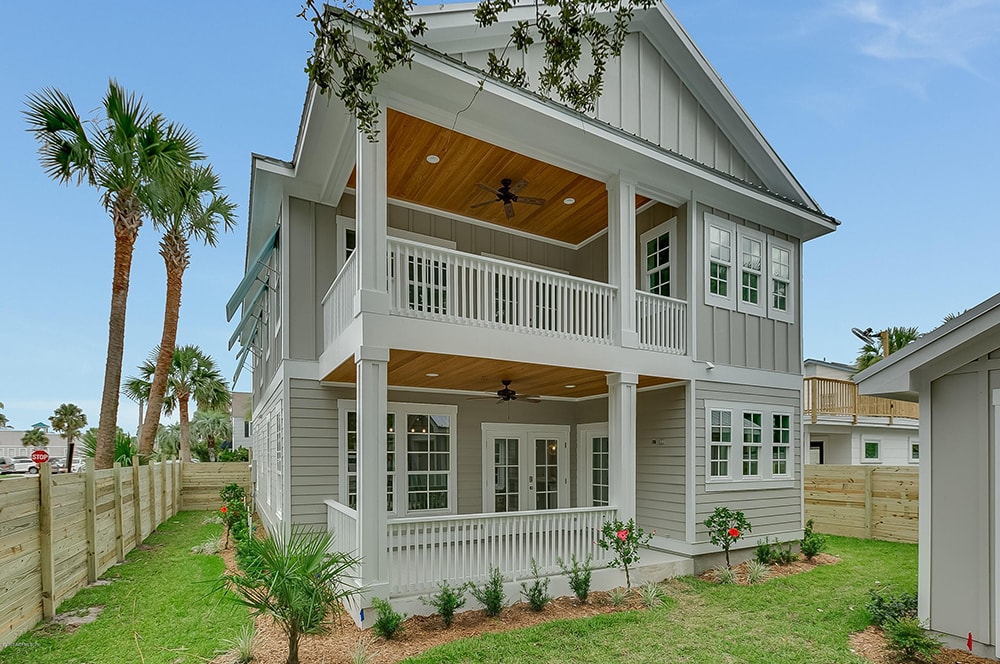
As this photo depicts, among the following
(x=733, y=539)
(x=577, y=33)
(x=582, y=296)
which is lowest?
(x=733, y=539)

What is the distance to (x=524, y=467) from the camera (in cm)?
1155

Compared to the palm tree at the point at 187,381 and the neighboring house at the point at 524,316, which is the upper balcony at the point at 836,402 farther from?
the palm tree at the point at 187,381

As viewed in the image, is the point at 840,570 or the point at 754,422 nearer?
the point at 840,570

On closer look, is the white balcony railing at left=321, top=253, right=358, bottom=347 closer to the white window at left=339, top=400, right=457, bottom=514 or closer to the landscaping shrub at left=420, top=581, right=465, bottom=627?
the white window at left=339, top=400, right=457, bottom=514

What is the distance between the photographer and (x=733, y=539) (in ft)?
30.3

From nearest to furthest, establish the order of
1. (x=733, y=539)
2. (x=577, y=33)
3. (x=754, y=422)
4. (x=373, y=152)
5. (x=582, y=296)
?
(x=577, y=33) < (x=373, y=152) < (x=582, y=296) < (x=733, y=539) < (x=754, y=422)

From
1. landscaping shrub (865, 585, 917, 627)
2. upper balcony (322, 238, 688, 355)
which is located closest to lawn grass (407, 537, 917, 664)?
landscaping shrub (865, 585, 917, 627)

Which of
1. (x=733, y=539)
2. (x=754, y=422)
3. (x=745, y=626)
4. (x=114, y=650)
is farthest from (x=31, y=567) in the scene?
(x=754, y=422)

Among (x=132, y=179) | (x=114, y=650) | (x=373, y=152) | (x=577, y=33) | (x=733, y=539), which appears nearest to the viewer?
(x=577, y=33)

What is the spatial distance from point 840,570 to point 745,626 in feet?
12.4

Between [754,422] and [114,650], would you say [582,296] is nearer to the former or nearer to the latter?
[754,422]

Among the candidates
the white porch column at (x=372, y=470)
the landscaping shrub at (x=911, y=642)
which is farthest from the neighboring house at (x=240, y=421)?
the landscaping shrub at (x=911, y=642)

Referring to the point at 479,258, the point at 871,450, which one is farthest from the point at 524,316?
the point at 871,450

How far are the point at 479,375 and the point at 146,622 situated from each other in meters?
5.13
